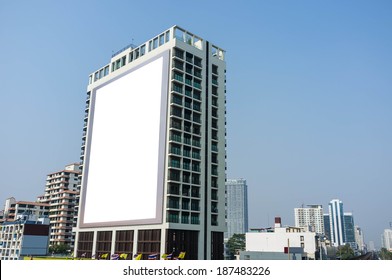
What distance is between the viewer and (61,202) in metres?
128

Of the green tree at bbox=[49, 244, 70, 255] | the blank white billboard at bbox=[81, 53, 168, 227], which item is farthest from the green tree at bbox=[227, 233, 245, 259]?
the blank white billboard at bbox=[81, 53, 168, 227]

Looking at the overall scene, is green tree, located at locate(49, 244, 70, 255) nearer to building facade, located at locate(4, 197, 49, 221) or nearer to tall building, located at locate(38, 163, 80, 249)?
tall building, located at locate(38, 163, 80, 249)

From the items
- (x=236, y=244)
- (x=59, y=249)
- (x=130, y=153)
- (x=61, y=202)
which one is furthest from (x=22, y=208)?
(x=130, y=153)

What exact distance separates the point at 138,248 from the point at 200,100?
92.6ft

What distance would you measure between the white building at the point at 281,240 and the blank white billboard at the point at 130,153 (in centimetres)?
5524

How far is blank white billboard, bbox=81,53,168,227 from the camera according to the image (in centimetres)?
6147

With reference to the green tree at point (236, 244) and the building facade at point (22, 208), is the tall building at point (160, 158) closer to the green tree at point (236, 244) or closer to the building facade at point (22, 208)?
the building facade at point (22, 208)

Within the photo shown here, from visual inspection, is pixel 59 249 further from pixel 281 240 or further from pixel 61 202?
pixel 281 240

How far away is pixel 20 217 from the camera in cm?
10694

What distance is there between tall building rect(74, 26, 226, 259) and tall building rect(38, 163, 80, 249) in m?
51.8

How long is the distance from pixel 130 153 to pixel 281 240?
199 feet

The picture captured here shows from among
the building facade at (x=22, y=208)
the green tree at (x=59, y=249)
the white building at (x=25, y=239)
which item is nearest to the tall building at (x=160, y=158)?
the white building at (x=25, y=239)
